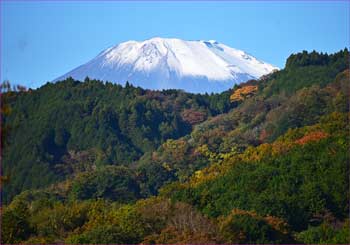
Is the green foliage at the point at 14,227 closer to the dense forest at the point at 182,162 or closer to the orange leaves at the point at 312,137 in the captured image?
the dense forest at the point at 182,162

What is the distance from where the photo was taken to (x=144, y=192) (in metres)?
43.2

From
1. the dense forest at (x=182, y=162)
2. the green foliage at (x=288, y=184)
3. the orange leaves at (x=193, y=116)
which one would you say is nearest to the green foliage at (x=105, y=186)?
the dense forest at (x=182, y=162)

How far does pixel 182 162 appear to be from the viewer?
46.9m

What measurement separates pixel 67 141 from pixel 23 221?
98.9 feet

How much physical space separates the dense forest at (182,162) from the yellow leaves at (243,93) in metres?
0.11

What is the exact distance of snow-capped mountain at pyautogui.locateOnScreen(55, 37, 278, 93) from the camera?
104750 millimetres

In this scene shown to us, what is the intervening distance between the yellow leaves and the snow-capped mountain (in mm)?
40233

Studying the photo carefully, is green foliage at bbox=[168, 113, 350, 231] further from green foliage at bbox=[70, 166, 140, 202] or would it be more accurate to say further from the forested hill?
the forested hill

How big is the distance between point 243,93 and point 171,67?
46407 millimetres

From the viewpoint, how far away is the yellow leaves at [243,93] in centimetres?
6113

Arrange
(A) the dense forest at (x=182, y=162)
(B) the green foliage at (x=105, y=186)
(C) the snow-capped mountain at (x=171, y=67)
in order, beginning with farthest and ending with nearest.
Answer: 1. (C) the snow-capped mountain at (x=171, y=67)
2. (B) the green foliage at (x=105, y=186)
3. (A) the dense forest at (x=182, y=162)

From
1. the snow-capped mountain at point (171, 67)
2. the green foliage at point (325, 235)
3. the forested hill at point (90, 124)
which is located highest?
the snow-capped mountain at point (171, 67)

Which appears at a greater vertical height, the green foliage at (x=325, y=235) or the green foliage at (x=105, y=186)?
the green foliage at (x=105, y=186)

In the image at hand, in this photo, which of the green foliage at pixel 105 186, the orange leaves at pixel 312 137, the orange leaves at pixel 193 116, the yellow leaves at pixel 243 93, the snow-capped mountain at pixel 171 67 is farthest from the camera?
the snow-capped mountain at pixel 171 67
